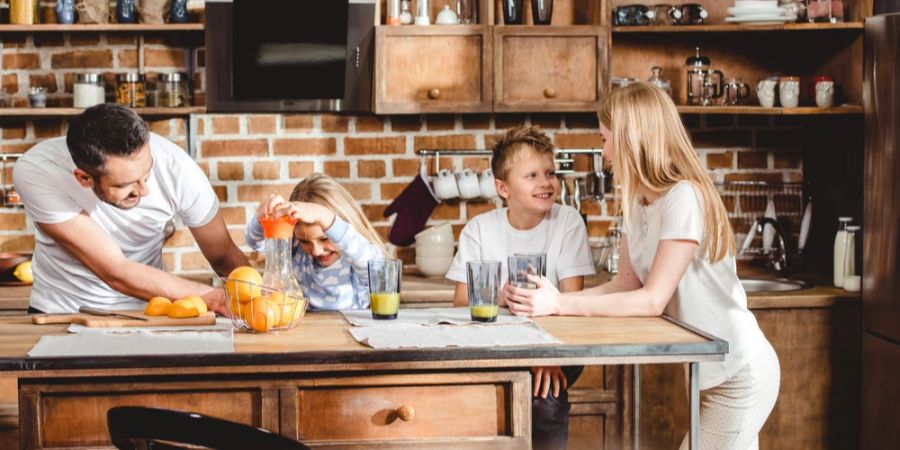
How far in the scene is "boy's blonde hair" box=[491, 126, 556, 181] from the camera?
9.39ft

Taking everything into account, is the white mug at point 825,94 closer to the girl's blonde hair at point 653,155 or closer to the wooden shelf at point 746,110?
the wooden shelf at point 746,110

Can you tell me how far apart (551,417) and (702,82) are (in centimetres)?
190

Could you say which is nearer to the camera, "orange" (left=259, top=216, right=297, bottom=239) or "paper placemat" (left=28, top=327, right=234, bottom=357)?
"paper placemat" (left=28, top=327, right=234, bottom=357)

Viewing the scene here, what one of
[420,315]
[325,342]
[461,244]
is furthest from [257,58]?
[325,342]

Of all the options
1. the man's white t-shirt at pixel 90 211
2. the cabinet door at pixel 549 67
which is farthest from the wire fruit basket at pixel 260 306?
the cabinet door at pixel 549 67

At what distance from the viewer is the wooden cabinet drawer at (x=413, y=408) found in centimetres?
211

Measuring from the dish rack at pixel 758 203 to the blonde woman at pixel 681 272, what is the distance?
176cm

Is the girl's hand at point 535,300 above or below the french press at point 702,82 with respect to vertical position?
below

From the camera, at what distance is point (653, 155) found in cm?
249

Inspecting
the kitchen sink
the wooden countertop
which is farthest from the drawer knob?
the kitchen sink

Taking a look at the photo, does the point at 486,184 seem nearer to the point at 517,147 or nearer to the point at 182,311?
the point at 517,147

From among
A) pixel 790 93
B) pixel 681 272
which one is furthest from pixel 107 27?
pixel 790 93

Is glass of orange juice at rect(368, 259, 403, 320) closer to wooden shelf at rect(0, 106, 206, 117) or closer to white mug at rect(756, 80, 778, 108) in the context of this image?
wooden shelf at rect(0, 106, 206, 117)

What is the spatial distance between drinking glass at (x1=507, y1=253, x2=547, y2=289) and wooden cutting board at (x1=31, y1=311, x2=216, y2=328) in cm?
66
